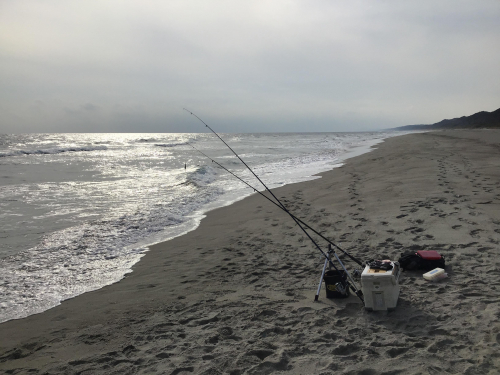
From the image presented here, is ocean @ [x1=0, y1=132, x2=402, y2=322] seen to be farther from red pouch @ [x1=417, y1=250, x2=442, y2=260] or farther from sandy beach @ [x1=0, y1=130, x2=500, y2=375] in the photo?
red pouch @ [x1=417, y1=250, x2=442, y2=260]

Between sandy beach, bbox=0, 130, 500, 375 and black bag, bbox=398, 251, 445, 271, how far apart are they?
81mm

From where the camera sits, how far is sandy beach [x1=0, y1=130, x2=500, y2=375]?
2.80 m

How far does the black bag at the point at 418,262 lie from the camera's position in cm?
416

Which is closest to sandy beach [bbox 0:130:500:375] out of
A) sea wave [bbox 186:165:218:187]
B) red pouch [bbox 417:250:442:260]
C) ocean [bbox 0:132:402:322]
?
red pouch [bbox 417:250:442:260]

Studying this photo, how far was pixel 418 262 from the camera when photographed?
13.9ft

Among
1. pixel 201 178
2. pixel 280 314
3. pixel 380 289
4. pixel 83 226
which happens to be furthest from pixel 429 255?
pixel 201 178

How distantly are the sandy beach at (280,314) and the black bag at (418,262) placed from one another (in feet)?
0.27

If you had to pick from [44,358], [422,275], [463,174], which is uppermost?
[463,174]

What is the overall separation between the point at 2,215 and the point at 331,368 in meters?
8.88

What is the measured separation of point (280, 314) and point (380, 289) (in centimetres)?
98

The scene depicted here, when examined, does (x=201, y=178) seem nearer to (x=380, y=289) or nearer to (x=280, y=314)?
(x=280, y=314)

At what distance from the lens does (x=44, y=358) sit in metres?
3.11

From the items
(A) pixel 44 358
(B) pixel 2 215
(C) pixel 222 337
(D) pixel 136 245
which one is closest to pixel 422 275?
(C) pixel 222 337

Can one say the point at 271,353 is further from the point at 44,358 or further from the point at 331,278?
the point at 44,358
